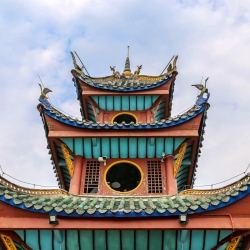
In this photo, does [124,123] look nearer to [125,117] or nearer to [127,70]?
[125,117]

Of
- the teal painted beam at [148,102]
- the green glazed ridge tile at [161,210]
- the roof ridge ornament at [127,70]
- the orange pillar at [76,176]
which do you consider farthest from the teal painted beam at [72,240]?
the roof ridge ornament at [127,70]

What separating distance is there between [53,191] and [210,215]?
4842 millimetres

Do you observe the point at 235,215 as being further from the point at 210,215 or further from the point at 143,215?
the point at 143,215

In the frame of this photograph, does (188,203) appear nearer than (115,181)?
Yes

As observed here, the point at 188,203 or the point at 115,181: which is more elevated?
the point at 115,181

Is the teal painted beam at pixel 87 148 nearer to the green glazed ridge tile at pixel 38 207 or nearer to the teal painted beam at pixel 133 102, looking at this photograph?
the teal painted beam at pixel 133 102

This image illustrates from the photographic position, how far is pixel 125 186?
15.4 metres

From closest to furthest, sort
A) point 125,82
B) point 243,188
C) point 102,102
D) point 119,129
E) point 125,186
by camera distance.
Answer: point 243,188, point 119,129, point 125,186, point 102,102, point 125,82

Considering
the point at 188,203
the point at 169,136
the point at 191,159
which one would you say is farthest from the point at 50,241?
the point at 191,159

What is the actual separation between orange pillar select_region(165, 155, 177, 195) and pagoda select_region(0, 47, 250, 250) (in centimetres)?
4

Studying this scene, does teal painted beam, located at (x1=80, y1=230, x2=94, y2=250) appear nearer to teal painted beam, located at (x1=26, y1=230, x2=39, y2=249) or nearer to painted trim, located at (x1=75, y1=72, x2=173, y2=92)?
teal painted beam, located at (x1=26, y1=230, x2=39, y2=249)

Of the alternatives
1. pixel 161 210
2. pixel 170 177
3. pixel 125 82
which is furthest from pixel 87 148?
pixel 125 82

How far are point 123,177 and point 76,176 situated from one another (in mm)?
3253

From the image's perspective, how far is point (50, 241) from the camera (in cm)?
864
